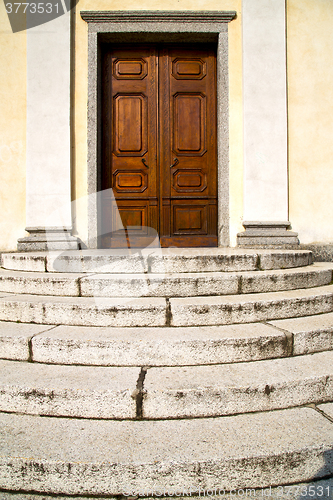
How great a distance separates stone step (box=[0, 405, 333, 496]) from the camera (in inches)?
60.3

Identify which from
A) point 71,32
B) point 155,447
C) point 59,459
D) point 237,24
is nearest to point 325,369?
point 155,447

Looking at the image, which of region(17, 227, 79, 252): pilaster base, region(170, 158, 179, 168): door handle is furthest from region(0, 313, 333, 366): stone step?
region(170, 158, 179, 168): door handle

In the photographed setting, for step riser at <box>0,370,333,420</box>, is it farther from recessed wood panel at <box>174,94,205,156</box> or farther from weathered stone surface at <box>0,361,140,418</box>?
recessed wood panel at <box>174,94,205,156</box>

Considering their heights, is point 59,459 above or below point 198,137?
below

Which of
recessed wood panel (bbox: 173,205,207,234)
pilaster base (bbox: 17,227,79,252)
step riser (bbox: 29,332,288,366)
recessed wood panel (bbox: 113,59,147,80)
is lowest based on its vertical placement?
step riser (bbox: 29,332,288,366)

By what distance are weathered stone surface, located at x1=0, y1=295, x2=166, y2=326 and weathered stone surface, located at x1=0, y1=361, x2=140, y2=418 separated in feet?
1.87

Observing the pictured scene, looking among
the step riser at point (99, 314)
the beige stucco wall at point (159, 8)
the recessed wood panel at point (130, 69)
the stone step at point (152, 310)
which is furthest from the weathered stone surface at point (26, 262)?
the recessed wood panel at point (130, 69)

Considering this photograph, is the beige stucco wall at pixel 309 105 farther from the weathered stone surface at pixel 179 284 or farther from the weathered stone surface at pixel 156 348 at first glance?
the weathered stone surface at pixel 156 348

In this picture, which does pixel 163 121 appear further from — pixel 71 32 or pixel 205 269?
pixel 205 269

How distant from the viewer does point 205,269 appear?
3312mm

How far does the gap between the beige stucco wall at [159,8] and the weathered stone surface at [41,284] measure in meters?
1.92

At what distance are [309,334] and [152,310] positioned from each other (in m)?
1.19

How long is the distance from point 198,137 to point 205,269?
2804 mm

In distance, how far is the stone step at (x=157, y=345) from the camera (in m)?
2.24
